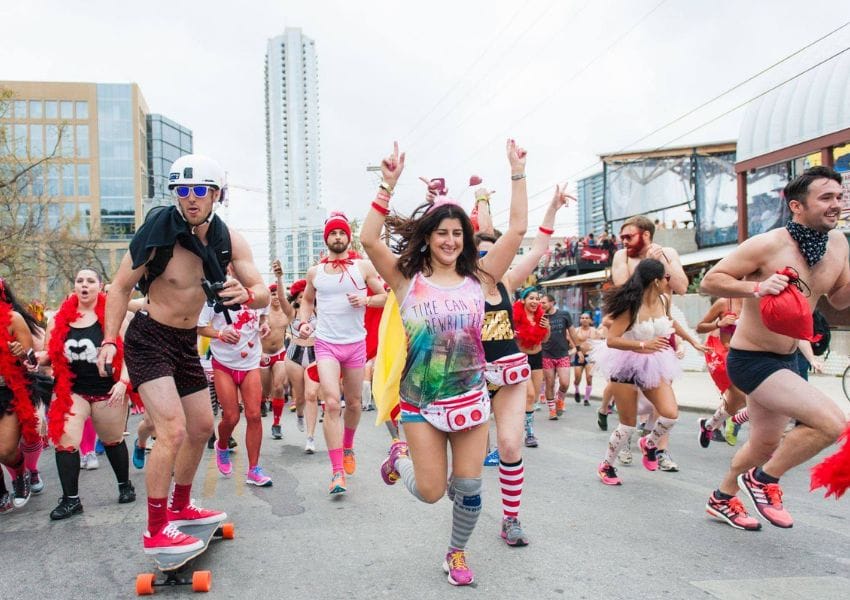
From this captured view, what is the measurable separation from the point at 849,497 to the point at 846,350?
1187cm

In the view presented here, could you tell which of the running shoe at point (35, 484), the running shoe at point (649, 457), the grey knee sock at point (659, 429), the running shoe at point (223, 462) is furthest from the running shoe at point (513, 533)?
the running shoe at point (35, 484)

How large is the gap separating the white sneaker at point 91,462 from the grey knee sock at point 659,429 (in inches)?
229

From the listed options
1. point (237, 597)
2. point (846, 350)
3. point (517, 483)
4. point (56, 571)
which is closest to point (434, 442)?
point (517, 483)

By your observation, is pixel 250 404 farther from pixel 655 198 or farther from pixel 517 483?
pixel 655 198

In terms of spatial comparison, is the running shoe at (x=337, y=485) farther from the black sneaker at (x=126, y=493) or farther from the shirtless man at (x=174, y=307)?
the black sneaker at (x=126, y=493)

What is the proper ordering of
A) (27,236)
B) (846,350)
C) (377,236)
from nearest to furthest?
(377,236)
(846,350)
(27,236)

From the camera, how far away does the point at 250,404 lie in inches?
235

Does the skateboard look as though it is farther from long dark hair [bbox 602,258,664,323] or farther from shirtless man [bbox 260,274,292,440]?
shirtless man [bbox 260,274,292,440]

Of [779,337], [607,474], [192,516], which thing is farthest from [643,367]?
[192,516]

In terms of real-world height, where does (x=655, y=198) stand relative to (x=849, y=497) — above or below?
above

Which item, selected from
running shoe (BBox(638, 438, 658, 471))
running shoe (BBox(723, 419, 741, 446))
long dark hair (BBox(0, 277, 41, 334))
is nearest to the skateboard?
long dark hair (BBox(0, 277, 41, 334))

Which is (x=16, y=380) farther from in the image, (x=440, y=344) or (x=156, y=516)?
(x=440, y=344)

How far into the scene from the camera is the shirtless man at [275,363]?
30.2 feet

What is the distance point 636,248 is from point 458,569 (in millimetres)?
3825
